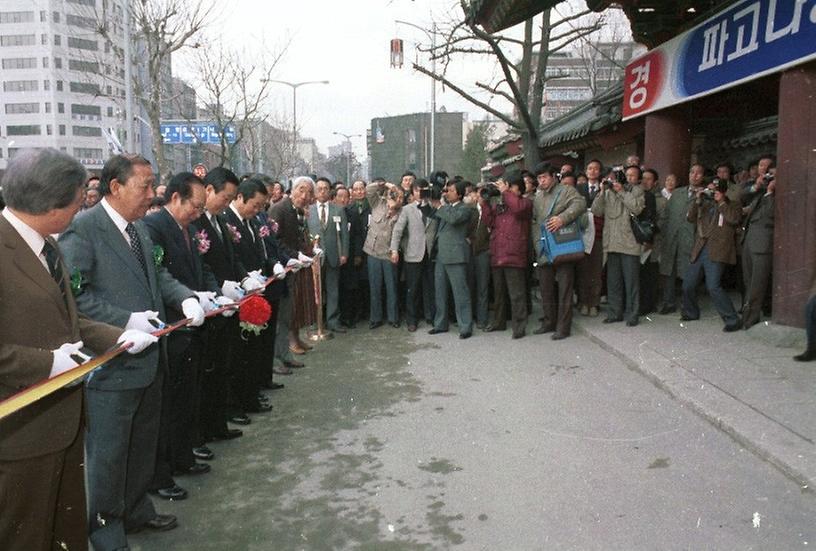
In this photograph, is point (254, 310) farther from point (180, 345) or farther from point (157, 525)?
point (157, 525)

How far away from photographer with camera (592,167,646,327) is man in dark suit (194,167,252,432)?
519 centimetres

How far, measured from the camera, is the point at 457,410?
552cm

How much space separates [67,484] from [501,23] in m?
6.52

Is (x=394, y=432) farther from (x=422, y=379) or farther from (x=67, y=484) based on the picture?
(x=67, y=484)

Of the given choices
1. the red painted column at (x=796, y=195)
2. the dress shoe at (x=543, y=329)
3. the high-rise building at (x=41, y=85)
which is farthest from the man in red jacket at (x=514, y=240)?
the high-rise building at (x=41, y=85)

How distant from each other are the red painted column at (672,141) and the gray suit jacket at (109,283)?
8512 mm

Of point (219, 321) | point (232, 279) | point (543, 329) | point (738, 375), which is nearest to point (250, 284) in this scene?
point (232, 279)

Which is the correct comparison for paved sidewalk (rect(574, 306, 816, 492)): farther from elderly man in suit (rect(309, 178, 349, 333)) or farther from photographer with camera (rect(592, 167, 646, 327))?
elderly man in suit (rect(309, 178, 349, 333))

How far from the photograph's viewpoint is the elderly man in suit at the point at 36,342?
2.37 m

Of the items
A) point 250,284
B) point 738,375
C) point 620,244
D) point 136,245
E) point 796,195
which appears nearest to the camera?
point 136,245

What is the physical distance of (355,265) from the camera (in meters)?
9.66

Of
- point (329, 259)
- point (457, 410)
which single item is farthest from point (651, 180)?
point (457, 410)

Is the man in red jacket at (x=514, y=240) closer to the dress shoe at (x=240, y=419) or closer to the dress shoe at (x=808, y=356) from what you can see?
the dress shoe at (x=808, y=356)

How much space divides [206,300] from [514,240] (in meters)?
5.08
